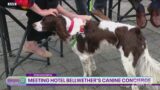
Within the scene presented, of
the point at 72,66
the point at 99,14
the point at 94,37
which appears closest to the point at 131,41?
the point at 94,37

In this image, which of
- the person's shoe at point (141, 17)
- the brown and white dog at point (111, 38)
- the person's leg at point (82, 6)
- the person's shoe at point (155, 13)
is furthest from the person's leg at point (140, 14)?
the brown and white dog at point (111, 38)

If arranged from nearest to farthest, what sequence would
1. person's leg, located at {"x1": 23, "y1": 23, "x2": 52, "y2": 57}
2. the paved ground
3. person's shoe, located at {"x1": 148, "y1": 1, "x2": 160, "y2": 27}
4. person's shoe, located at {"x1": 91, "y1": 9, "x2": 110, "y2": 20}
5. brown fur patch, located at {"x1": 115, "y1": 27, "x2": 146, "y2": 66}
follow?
brown fur patch, located at {"x1": 115, "y1": 27, "x2": 146, "y2": 66}, person's leg, located at {"x1": 23, "y1": 23, "x2": 52, "y2": 57}, the paved ground, person's shoe, located at {"x1": 91, "y1": 9, "x2": 110, "y2": 20}, person's shoe, located at {"x1": 148, "y1": 1, "x2": 160, "y2": 27}

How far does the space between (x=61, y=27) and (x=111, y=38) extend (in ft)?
1.86

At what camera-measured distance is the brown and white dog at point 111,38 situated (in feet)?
12.0

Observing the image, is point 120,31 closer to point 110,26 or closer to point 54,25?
point 110,26

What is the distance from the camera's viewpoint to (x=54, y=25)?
145 inches

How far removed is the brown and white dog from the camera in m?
3.64

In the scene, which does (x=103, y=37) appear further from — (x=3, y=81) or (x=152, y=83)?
(x=3, y=81)

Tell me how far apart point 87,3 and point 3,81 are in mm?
1878

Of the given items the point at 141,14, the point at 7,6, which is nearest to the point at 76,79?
the point at 7,6

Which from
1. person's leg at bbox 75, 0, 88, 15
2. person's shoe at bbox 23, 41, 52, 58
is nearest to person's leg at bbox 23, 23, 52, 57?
person's shoe at bbox 23, 41, 52, 58

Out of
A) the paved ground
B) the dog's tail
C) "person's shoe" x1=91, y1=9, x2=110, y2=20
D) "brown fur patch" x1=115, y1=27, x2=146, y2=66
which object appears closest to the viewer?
"brown fur patch" x1=115, y1=27, x2=146, y2=66

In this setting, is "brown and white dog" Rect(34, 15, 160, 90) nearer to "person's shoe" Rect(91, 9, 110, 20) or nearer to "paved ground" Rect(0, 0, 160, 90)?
"paved ground" Rect(0, 0, 160, 90)

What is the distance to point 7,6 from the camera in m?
3.72
